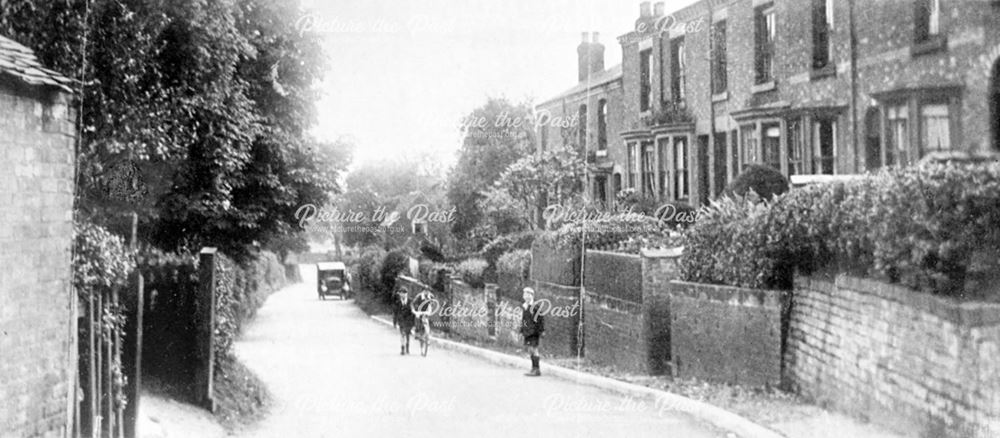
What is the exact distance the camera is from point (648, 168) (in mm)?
26938

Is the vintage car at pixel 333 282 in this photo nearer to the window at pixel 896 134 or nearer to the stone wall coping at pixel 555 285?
the stone wall coping at pixel 555 285

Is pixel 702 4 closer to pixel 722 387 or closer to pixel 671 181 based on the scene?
pixel 671 181

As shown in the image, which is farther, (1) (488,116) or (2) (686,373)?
(1) (488,116)

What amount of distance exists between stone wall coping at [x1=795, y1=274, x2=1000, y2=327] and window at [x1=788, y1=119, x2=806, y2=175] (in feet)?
31.0

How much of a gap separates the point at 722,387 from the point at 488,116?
33.4 metres

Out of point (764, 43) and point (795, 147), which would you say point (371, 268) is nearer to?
point (764, 43)

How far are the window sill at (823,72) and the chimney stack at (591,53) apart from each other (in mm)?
17136

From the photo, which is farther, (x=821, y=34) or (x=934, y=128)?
(x=821, y=34)

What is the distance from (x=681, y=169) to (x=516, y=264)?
5.29 metres

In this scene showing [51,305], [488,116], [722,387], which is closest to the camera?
[51,305]

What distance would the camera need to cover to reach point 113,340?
8.88m

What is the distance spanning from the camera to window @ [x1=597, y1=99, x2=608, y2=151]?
3039cm

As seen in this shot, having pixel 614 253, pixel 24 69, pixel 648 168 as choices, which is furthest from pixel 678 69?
pixel 24 69

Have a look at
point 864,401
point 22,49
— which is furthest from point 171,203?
point 864,401
